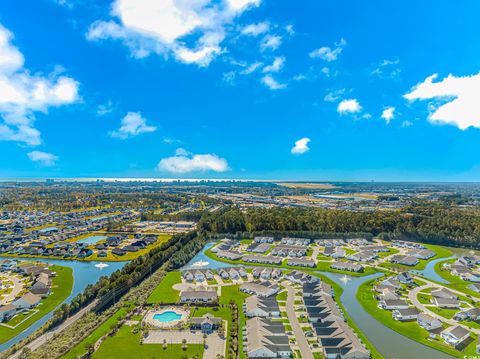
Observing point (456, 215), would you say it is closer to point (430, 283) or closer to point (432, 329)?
point (430, 283)

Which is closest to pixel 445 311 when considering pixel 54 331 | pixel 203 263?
pixel 203 263

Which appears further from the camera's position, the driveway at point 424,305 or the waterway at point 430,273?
the waterway at point 430,273

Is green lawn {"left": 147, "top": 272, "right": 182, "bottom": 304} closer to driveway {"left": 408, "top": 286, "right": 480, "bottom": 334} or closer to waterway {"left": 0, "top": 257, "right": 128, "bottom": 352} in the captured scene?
waterway {"left": 0, "top": 257, "right": 128, "bottom": 352}

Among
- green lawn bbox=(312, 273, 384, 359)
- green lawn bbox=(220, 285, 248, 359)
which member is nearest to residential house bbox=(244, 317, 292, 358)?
green lawn bbox=(220, 285, 248, 359)

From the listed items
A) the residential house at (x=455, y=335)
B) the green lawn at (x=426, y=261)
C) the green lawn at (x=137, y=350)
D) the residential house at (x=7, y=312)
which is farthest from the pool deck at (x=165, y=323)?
the green lawn at (x=426, y=261)

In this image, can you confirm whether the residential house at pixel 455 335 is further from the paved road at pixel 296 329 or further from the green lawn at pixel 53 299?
the green lawn at pixel 53 299
